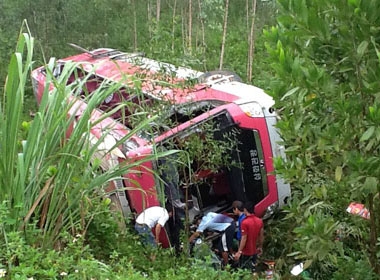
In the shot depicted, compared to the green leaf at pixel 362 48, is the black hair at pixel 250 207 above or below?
below

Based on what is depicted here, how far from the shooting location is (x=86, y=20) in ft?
38.9

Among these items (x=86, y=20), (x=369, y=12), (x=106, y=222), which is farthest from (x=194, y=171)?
(x=86, y=20)

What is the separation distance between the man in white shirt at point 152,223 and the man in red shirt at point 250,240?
34.6 inches

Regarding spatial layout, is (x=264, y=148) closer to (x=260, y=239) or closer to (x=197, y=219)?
(x=260, y=239)

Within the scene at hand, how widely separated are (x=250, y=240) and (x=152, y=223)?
1.16m

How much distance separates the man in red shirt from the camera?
6449mm

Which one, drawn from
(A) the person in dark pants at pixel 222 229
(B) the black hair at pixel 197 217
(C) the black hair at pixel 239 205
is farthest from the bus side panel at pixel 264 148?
(B) the black hair at pixel 197 217

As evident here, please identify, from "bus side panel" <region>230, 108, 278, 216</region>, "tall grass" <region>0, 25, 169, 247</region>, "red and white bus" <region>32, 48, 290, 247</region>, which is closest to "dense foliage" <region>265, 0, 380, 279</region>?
"tall grass" <region>0, 25, 169, 247</region>

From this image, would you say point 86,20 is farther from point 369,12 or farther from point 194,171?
point 369,12

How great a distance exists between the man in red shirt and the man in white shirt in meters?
0.88

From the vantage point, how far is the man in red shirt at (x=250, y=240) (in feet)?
21.2

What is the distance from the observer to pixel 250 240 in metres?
6.49

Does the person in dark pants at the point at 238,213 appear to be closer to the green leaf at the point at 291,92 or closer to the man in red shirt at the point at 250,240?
the man in red shirt at the point at 250,240

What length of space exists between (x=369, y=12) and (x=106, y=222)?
2.04 m
